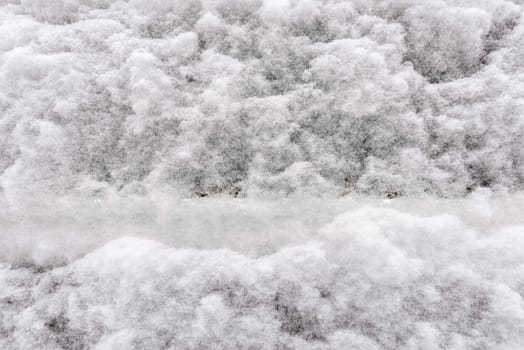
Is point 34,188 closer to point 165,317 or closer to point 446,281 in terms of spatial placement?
point 165,317

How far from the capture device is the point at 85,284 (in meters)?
1.08

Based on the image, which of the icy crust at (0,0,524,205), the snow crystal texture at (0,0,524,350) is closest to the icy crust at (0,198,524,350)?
the snow crystal texture at (0,0,524,350)

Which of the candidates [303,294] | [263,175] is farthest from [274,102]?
[303,294]

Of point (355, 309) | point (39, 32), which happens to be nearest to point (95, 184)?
point (39, 32)

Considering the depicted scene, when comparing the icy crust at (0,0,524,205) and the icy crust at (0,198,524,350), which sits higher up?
the icy crust at (0,0,524,205)

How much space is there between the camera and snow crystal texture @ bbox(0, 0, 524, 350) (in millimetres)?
1001

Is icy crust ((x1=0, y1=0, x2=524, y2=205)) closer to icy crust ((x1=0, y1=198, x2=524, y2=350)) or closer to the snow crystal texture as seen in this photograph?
the snow crystal texture

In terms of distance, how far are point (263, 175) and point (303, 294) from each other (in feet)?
1.25

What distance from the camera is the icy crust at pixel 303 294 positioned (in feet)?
3.17

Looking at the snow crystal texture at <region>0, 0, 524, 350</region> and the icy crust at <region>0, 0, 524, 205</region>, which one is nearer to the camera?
the snow crystal texture at <region>0, 0, 524, 350</region>

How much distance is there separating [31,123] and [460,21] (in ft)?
4.80

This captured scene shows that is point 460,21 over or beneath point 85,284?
over

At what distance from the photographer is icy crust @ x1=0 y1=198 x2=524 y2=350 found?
96 cm

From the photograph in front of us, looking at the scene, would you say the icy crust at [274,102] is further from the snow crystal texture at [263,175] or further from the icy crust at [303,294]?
the icy crust at [303,294]
